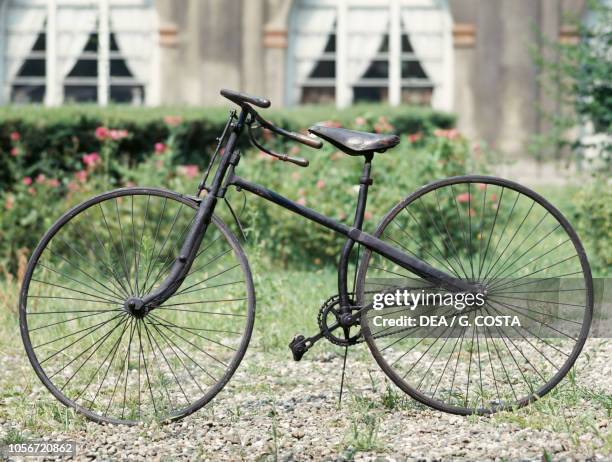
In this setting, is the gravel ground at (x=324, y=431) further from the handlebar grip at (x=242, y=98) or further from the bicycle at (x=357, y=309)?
the handlebar grip at (x=242, y=98)

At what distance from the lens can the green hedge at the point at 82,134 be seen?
27.1 ft

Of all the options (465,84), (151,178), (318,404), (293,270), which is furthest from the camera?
(465,84)

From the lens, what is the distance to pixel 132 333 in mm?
3721

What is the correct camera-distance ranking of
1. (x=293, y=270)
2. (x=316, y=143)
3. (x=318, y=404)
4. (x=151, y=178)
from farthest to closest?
(x=151, y=178) < (x=293, y=270) < (x=318, y=404) < (x=316, y=143)

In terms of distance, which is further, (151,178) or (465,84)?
(465,84)

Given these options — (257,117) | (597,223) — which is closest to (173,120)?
(597,223)

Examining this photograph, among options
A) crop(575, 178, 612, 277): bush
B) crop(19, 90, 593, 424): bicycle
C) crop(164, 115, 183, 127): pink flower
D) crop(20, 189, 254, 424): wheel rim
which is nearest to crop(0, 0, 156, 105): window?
crop(164, 115, 183, 127): pink flower

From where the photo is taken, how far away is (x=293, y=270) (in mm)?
7324

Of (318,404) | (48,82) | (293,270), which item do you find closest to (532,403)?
(318,404)

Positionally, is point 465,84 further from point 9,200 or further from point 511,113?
point 9,200

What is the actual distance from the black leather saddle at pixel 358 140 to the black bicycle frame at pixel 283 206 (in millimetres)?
83

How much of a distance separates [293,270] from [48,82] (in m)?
6.62

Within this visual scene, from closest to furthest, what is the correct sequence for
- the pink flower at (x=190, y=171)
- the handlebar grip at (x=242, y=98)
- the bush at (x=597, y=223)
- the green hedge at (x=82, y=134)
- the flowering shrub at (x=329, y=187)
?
the handlebar grip at (x=242, y=98) → the bush at (x=597, y=223) → the flowering shrub at (x=329, y=187) → the pink flower at (x=190, y=171) → the green hedge at (x=82, y=134)

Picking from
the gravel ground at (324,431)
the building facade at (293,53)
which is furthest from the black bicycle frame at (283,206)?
the building facade at (293,53)
